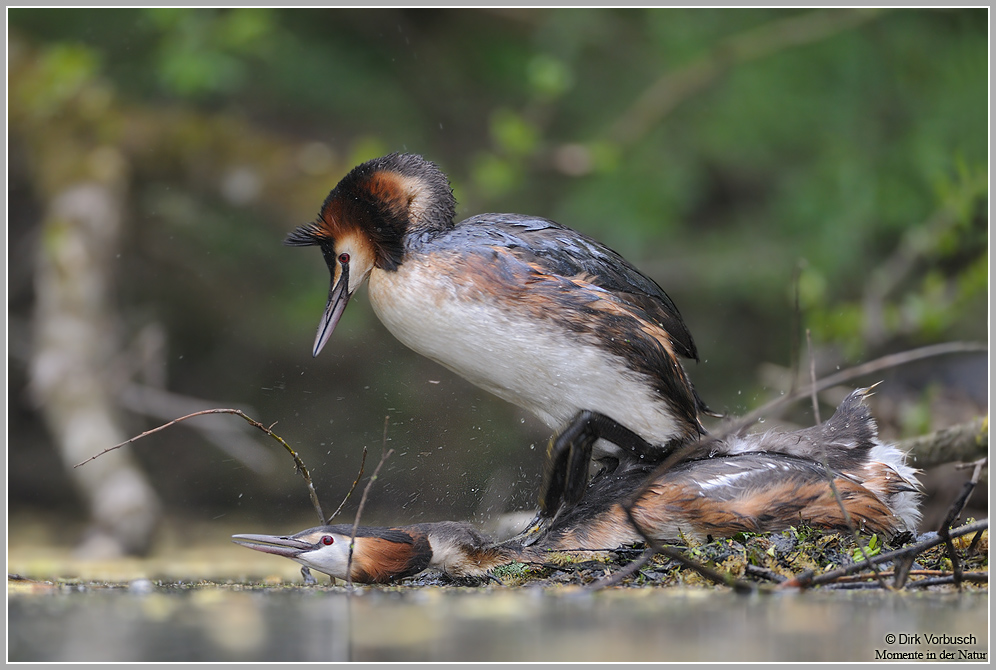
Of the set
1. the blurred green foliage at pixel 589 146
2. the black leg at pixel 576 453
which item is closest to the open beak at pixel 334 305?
the black leg at pixel 576 453

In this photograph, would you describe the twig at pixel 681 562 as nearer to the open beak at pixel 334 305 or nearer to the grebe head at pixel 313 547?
the grebe head at pixel 313 547

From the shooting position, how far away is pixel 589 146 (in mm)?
6355

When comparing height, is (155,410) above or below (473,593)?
above

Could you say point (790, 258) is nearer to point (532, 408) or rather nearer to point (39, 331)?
point (532, 408)

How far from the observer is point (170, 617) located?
2.33m

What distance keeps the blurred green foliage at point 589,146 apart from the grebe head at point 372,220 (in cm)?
226

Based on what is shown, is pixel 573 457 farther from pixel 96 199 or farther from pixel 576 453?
pixel 96 199

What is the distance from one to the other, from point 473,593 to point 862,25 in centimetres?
572

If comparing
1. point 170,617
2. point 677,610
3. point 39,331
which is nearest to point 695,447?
point 677,610

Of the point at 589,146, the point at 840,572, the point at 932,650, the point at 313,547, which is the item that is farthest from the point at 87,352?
the point at 932,650

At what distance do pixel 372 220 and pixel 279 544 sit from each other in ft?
3.29

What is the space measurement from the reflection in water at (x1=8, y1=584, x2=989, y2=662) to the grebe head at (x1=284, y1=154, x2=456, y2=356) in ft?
2.93

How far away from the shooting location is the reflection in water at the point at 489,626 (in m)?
1.99

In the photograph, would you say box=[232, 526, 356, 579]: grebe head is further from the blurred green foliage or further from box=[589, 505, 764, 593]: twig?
the blurred green foliage
